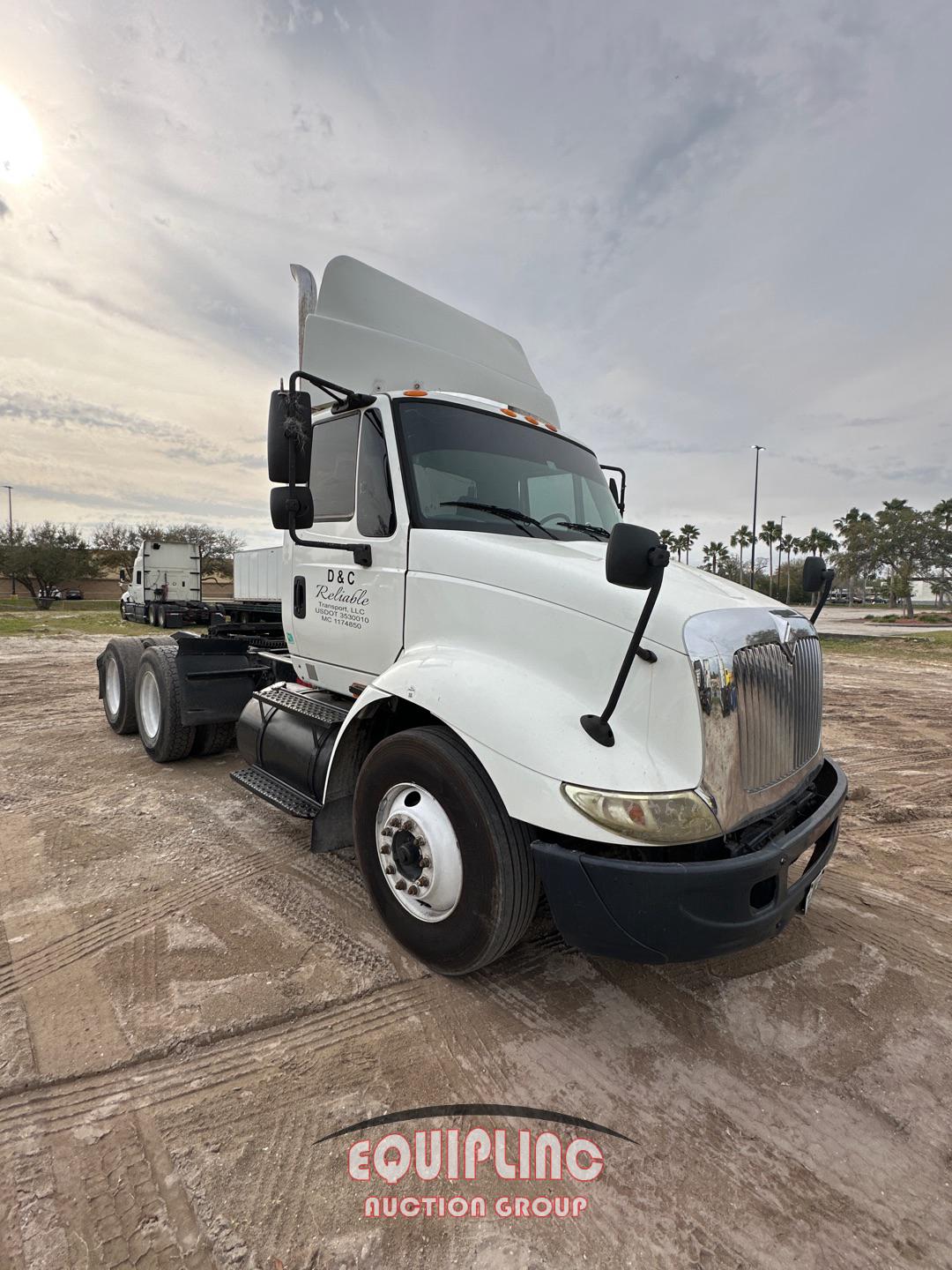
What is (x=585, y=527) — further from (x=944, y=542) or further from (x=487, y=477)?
(x=944, y=542)

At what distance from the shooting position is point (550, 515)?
3299 mm

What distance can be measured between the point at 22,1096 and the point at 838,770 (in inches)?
139

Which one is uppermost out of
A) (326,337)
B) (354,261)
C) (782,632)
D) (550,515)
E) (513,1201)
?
(354,261)

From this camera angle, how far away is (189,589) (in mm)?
25125

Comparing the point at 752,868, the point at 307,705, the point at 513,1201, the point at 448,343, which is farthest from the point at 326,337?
the point at 513,1201

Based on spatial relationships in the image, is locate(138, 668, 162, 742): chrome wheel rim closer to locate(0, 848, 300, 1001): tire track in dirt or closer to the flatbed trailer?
the flatbed trailer

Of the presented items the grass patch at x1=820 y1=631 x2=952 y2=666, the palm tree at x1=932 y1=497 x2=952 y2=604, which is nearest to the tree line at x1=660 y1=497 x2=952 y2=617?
the palm tree at x1=932 y1=497 x2=952 y2=604

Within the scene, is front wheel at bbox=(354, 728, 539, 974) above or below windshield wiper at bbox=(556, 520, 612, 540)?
below

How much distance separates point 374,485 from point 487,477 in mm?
591

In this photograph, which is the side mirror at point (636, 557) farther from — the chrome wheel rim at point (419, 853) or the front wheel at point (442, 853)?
the chrome wheel rim at point (419, 853)

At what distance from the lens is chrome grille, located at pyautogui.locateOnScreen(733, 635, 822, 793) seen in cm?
218

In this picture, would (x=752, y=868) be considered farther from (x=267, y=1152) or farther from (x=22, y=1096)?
(x=22, y=1096)

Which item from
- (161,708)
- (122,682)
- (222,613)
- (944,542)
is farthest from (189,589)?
(944,542)

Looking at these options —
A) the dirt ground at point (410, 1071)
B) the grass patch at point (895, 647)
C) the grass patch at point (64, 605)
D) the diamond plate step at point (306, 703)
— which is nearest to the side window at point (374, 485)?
the diamond plate step at point (306, 703)
